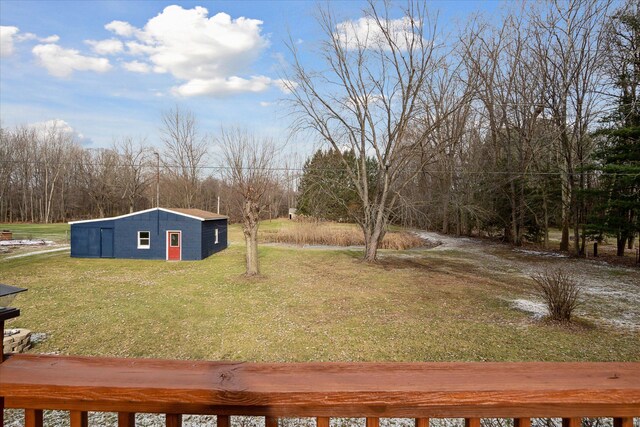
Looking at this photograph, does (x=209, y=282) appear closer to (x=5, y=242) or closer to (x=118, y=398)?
(x=118, y=398)

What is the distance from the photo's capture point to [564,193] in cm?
1581

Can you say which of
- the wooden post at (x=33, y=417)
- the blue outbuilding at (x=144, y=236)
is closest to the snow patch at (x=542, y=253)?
the blue outbuilding at (x=144, y=236)

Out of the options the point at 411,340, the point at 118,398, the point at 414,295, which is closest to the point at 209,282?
the point at 414,295

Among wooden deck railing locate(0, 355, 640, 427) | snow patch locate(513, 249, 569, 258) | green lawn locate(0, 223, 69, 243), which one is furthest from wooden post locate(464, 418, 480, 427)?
green lawn locate(0, 223, 69, 243)

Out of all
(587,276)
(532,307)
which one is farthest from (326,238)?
(532,307)

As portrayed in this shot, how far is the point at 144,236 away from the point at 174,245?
5.08 feet

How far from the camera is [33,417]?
2.65 feet

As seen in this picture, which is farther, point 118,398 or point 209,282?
point 209,282

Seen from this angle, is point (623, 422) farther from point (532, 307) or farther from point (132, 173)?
point (132, 173)

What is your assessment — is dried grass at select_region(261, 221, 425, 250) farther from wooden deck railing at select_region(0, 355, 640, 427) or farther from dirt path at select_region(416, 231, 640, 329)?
wooden deck railing at select_region(0, 355, 640, 427)

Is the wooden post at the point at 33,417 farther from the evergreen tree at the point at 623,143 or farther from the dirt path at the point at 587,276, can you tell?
the evergreen tree at the point at 623,143

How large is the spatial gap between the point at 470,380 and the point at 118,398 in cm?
86

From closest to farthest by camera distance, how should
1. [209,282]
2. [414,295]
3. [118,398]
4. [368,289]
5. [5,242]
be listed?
1. [118,398]
2. [414,295]
3. [368,289]
4. [209,282]
5. [5,242]

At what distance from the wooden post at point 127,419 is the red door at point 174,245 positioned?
14.6 m
